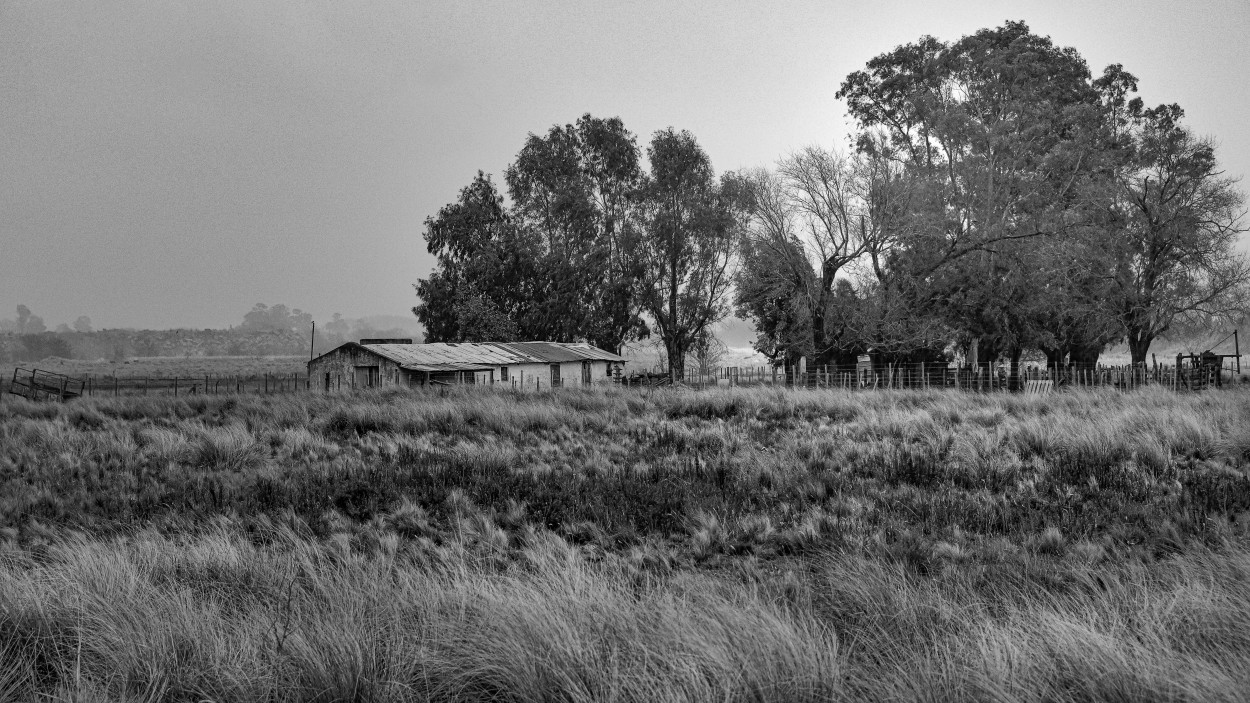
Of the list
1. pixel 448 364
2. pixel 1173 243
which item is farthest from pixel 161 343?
pixel 1173 243

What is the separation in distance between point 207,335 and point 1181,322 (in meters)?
166

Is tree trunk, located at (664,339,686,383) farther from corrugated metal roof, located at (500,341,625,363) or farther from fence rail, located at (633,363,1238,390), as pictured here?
fence rail, located at (633,363,1238,390)

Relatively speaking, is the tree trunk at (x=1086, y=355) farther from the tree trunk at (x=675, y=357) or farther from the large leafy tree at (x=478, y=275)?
the large leafy tree at (x=478, y=275)

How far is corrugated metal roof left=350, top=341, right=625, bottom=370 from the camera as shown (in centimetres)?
Answer: 2764

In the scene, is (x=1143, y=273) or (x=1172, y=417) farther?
(x=1143, y=273)

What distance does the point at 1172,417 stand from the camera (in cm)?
1131

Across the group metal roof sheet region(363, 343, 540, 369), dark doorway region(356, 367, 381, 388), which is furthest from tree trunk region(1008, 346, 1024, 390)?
dark doorway region(356, 367, 381, 388)

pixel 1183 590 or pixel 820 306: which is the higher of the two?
pixel 820 306

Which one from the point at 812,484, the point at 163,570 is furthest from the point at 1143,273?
the point at 163,570

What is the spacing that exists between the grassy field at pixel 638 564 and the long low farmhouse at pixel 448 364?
586 inches

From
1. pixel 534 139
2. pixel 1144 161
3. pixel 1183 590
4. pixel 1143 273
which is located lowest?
pixel 1183 590

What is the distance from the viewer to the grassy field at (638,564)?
9.98 feet

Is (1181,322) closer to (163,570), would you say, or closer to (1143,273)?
(1143,273)

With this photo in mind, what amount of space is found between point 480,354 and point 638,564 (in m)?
26.7
